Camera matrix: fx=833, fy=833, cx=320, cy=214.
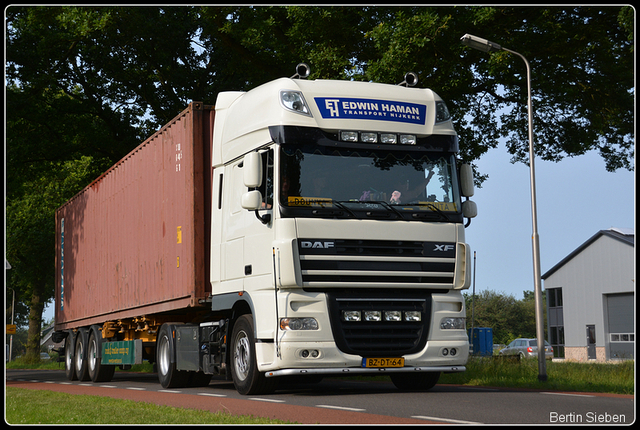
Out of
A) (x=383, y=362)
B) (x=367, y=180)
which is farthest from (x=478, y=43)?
(x=383, y=362)

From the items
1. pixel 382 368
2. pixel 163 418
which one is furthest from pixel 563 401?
pixel 163 418

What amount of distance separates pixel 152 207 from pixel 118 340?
382cm

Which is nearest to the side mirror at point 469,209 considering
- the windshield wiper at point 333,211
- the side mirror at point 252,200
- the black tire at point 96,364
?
the windshield wiper at point 333,211

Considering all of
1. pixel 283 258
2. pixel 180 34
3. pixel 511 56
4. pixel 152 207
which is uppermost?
pixel 180 34

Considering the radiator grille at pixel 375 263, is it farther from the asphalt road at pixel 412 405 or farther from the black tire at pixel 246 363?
the asphalt road at pixel 412 405

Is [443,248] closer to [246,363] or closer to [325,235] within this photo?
[325,235]

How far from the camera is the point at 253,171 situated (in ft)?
35.7

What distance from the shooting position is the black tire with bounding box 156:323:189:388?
45.5 ft

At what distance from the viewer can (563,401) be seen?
34.0ft

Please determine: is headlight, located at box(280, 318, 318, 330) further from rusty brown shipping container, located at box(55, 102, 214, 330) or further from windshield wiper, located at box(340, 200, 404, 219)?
rusty brown shipping container, located at box(55, 102, 214, 330)

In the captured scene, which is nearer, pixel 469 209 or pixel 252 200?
pixel 252 200

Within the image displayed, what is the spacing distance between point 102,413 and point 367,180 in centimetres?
440

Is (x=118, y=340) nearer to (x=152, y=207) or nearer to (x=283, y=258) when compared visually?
(x=152, y=207)

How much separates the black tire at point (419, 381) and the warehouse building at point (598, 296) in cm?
3432
